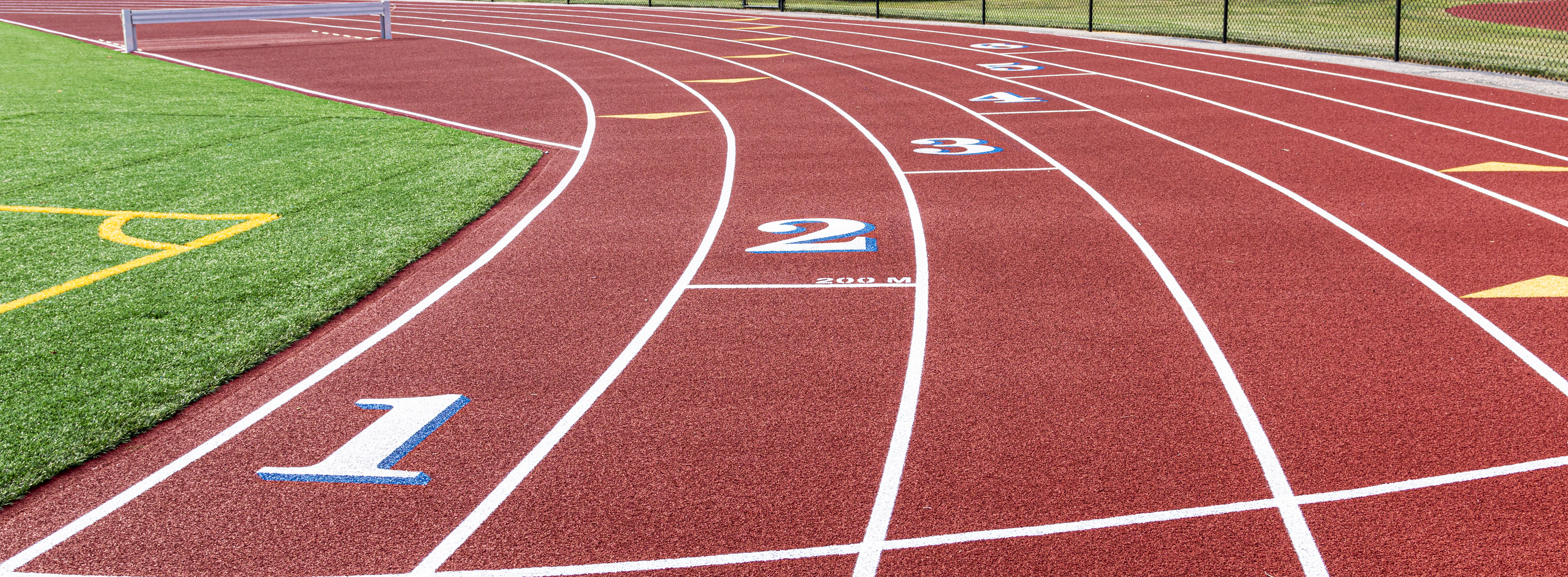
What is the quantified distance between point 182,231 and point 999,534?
21.8ft

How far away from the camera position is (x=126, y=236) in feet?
26.3

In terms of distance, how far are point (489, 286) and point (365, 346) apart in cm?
114

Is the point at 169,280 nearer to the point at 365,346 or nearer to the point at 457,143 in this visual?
the point at 365,346

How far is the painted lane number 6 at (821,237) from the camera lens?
7.81 meters

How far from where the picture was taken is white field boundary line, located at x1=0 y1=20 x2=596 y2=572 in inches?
164

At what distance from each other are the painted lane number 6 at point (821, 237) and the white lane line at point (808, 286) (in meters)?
0.73

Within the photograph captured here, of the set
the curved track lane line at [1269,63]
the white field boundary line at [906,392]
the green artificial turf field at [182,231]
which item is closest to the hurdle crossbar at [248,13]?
the green artificial turf field at [182,231]

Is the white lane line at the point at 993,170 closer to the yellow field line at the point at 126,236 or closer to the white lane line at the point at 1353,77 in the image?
the yellow field line at the point at 126,236

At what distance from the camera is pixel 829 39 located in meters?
23.2

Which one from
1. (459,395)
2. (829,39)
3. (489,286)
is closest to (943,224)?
(489,286)

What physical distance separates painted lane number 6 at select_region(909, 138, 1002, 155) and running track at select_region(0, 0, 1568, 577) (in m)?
0.13

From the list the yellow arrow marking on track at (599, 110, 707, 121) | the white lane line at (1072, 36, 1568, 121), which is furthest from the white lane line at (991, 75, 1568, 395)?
the yellow arrow marking on track at (599, 110, 707, 121)

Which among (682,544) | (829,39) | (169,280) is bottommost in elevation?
(682,544)

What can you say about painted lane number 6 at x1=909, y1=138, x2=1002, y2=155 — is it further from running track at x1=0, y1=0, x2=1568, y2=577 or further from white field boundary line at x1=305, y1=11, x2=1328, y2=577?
white field boundary line at x1=305, y1=11, x2=1328, y2=577
